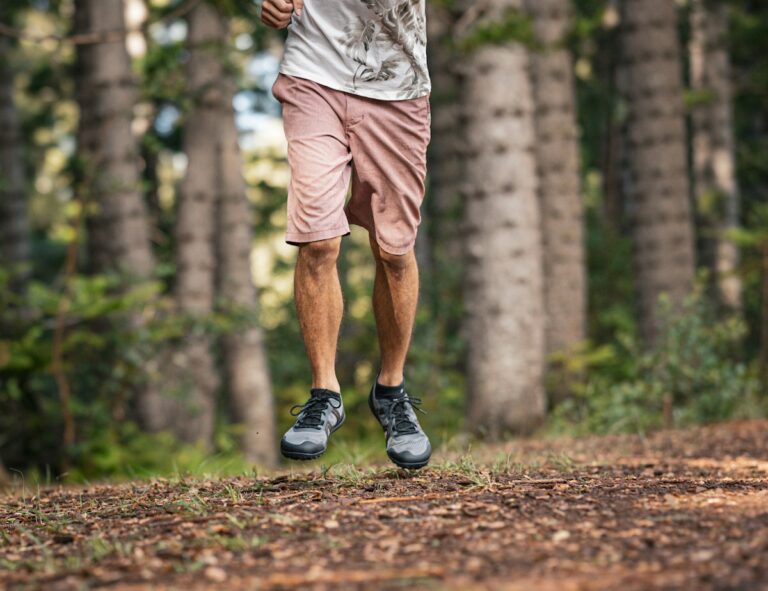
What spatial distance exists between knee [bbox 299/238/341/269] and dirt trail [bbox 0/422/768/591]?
92 cm

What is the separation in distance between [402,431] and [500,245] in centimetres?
418

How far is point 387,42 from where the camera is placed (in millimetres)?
4895

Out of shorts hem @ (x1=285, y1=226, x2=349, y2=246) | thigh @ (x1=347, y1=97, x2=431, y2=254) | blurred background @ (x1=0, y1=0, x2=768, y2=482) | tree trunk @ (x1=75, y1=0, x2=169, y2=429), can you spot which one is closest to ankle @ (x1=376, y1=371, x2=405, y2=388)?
thigh @ (x1=347, y1=97, x2=431, y2=254)

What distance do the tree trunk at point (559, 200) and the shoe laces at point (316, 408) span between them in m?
7.46

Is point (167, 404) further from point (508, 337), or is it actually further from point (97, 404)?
point (508, 337)

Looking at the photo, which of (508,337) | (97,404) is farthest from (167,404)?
(508,337)

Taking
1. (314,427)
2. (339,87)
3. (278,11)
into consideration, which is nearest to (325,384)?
(314,427)

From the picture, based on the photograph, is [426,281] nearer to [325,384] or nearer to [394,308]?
[394,308]

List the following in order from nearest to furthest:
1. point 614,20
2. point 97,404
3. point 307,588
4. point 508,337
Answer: point 307,588 < point 508,337 < point 97,404 < point 614,20

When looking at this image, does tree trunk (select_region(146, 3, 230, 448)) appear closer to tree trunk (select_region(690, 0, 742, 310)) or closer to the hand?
the hand

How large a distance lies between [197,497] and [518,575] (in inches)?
63.4

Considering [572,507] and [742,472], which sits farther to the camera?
[742,472]

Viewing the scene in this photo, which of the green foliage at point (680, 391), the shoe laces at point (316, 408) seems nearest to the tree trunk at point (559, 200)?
the green foliage at point (680, 391)

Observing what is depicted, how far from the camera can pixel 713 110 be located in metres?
19.4
